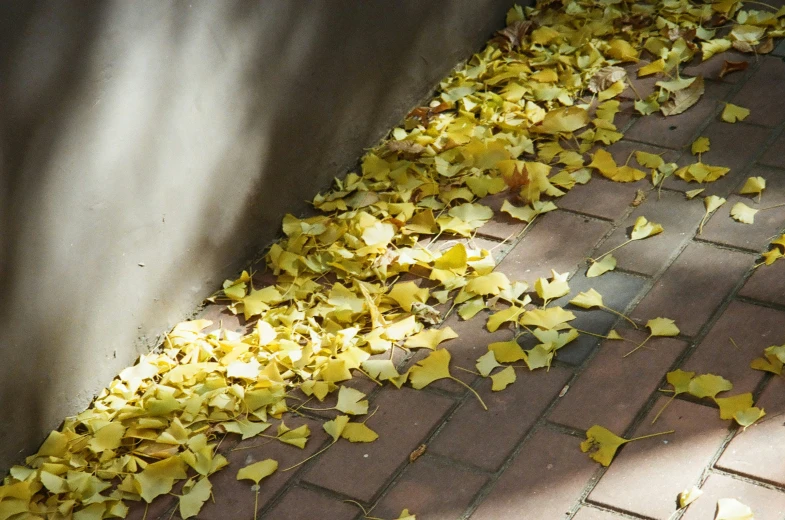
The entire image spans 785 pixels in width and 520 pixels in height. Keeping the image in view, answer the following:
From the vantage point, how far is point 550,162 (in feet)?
10.3

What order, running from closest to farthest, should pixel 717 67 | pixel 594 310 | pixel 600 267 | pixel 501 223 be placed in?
pixel 594 310 < pixel 600 267 < pixel 501 223 < pixel 717 67

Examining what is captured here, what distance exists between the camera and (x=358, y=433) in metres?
2.30

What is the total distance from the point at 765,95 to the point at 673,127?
352 millimetres

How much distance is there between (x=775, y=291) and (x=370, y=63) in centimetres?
153

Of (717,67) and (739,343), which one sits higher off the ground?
(717,67)

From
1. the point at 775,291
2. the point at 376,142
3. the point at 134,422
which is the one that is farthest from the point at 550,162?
the point at 134,422

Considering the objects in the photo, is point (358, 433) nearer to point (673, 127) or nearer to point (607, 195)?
point (607, 195)

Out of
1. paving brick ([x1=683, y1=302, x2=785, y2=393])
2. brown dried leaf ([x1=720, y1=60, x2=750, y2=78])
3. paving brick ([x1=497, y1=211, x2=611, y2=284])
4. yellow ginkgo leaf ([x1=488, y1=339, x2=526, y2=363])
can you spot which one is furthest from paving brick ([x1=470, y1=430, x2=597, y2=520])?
brown dried leaf ([x1=720, y1=60, x2=750, y2=78])

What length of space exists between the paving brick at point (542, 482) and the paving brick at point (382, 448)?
24 centimetres

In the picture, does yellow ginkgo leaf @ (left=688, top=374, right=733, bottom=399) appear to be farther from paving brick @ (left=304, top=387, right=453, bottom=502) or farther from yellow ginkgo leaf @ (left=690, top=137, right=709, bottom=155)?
yellow ginkgo leaf @ (left=690, top=137, right=709, bottom=155)

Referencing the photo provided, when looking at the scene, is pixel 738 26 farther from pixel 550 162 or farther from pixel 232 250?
pixel 232 250

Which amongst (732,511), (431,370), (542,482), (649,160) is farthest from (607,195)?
(732,511)

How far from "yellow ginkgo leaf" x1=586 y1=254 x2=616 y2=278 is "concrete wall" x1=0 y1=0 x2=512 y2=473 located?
98 cm

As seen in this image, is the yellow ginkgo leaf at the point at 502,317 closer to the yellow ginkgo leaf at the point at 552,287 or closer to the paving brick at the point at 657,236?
the yellow ginkgo leaf at the point at 552,287
